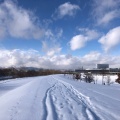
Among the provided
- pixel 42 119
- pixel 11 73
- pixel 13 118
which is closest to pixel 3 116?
pixel 13 118

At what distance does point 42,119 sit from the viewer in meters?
9.15

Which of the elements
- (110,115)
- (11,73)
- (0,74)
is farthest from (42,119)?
(11,73)

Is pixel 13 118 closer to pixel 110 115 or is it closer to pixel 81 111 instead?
pixel 81 111

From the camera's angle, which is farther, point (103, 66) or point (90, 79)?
point (103, 66)

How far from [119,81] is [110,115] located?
6103 centimetres

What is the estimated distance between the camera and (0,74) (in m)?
103

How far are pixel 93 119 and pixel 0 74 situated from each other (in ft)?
326

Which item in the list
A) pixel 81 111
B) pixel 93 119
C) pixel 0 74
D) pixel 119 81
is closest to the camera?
pixel 93 119

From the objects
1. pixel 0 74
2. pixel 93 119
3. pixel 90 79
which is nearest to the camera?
pixel 93 119

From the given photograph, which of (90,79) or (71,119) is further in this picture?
(90,79)

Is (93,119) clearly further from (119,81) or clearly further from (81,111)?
(119,81)

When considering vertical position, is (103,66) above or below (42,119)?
above

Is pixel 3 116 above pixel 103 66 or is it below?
below

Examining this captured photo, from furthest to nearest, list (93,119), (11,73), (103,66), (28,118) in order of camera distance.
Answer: (103,66)
(11,73)
(28,118)
(93,119)
